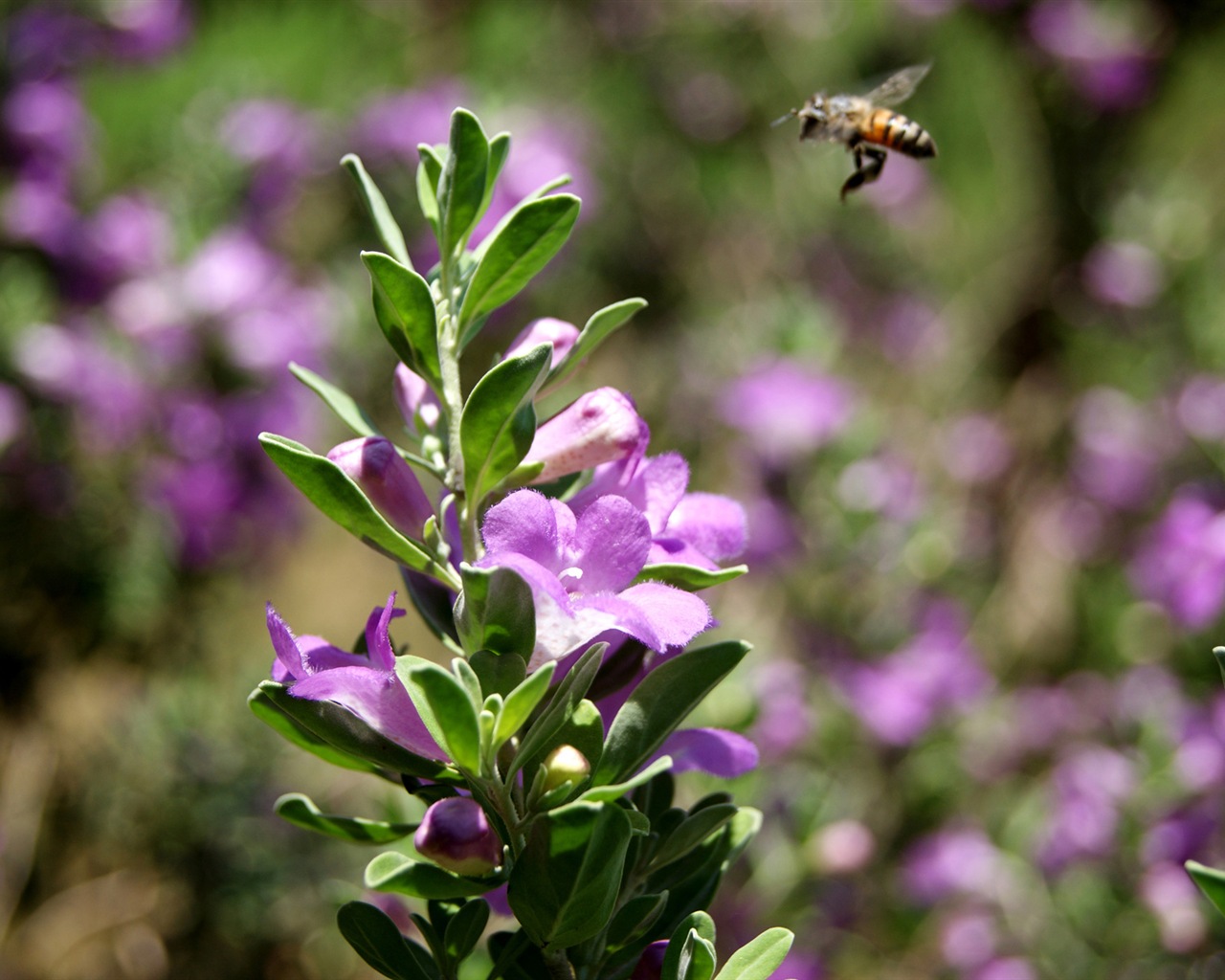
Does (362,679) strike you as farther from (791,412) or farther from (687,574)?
(791,412)

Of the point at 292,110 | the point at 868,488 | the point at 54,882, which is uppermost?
the point at 292,110

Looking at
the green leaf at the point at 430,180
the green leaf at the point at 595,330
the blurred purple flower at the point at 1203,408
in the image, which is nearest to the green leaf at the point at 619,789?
the green leaf at the point at 595,330

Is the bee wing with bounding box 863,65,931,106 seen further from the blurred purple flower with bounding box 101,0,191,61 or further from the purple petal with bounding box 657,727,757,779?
the blurred purple flower with bounding box 101,0,191,61

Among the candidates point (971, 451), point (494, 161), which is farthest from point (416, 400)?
point (971, 451)

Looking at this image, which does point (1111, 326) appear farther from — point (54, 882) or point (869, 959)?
point (54, 882)

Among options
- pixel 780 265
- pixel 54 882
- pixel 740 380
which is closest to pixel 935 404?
pixel 780 265

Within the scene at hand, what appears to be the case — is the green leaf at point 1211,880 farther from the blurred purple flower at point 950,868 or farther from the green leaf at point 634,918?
the blurred purple flower at point 950,868

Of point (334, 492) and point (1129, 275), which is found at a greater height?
point (334, 492)
